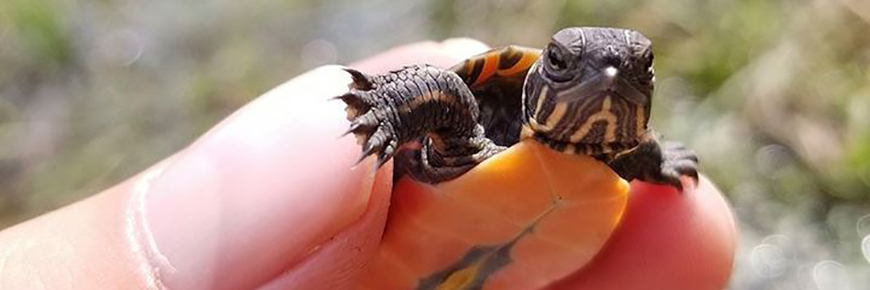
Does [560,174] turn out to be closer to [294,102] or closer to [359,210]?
[359,210]

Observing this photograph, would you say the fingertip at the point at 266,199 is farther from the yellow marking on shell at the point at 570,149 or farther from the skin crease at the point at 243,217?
the yellow marking on shell at the point at 570,149

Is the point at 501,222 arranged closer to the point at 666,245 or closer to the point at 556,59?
the point at 556,59

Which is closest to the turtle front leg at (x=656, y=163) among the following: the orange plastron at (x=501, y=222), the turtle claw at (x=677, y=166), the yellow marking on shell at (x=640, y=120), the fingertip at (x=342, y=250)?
the turtle claw at (x=677, y=166)

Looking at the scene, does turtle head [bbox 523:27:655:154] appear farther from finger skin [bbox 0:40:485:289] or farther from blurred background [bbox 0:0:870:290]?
blurred background [bbox 0:0:870:290]

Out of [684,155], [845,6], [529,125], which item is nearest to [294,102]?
[529,125]

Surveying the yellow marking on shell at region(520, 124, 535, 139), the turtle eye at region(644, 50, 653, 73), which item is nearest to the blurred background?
the yellow marking on shell at region(520, 124, 535, 139)

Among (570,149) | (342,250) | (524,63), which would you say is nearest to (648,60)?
A: (570,149)
